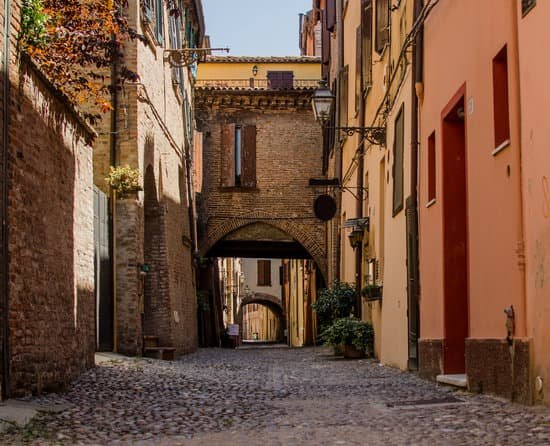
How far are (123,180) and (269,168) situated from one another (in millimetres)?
12823

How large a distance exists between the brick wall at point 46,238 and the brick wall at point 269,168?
1668cm

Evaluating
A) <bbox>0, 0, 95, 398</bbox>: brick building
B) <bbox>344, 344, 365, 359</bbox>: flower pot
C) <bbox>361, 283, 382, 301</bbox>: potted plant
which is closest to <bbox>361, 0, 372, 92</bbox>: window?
<bbox>361, 283, 382, 301</bbox>: potted plant

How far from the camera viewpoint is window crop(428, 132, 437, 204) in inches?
418

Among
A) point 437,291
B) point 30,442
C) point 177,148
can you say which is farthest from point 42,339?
point 177,148

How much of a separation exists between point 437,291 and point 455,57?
8.24ft

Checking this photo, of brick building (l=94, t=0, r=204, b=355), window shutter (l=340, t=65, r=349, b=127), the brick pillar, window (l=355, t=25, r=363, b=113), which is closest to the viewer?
the brick pillar

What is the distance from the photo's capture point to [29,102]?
8.51 m

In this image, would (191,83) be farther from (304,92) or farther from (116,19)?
(116,19)

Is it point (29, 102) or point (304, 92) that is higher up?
point (304, 92)

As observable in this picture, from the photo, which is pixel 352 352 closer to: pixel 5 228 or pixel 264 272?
pixel 5 228

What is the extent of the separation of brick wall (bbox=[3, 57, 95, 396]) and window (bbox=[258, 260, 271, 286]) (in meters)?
46.9

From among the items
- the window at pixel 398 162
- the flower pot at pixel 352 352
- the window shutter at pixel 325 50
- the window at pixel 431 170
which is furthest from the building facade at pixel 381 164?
the window shutter at pixel 325 50

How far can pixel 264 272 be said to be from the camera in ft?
192

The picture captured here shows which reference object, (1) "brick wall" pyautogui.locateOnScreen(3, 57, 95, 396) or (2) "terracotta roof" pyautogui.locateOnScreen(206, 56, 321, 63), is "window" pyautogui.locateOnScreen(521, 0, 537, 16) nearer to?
(1) "brick wall" pyautogui.locateOnScreen(3, 57, 95, 396)
